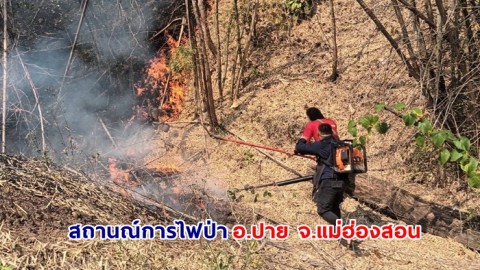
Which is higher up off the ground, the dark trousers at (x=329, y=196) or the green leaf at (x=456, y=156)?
the green leaf at (x=456, y=156)

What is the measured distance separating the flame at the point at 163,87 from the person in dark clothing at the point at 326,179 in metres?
5.61

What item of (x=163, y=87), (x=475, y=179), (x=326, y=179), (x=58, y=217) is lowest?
(x=163, y=87)

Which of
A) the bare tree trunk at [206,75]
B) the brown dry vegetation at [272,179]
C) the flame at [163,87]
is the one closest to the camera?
the brown dry vegetation at [272,179]

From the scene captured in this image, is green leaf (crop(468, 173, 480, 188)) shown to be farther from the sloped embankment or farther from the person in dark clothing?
the sloped embankment

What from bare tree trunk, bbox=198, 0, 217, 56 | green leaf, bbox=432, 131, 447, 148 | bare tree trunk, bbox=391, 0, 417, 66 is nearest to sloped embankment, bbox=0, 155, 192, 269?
green leaf, bbox=432, 131, 447, 148

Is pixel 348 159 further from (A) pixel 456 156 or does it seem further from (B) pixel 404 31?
(B) pixel 404 31

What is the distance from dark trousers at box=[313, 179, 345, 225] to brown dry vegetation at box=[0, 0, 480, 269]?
0.34 m

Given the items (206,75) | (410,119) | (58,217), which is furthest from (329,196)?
(206,75)

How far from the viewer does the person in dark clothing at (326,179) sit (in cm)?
593

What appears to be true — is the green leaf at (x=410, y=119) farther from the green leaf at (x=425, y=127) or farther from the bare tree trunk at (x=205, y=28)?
the bare tree trunk at (x=205, y=28)

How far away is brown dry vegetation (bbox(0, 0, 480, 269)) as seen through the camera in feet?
15.1

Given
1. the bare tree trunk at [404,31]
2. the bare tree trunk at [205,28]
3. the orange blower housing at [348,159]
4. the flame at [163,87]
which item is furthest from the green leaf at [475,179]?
the flame at [163,87]

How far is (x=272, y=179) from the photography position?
8.63 metres

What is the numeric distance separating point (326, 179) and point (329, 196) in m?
0.21
